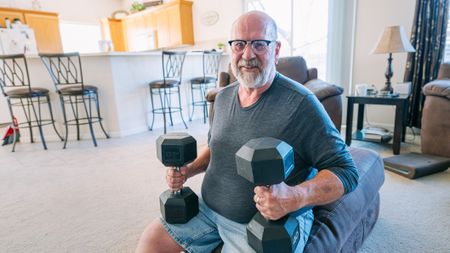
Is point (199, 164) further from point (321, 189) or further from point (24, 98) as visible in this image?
point (24, 98)

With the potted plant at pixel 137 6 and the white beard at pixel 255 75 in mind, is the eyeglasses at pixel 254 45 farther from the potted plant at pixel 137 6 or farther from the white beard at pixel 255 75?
the potted plant at pixel 137 6

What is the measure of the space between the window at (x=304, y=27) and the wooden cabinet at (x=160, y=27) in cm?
164

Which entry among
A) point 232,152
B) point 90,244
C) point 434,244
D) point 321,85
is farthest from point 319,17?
point 90,244

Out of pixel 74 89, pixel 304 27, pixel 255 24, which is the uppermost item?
pixel 304 27

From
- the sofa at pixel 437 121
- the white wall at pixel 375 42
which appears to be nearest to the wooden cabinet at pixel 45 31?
the white wall at pixel 375 42

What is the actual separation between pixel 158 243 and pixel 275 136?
53 cm

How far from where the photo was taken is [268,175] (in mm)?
555

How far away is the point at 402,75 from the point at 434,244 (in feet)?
7.73

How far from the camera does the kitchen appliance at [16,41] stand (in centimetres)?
461

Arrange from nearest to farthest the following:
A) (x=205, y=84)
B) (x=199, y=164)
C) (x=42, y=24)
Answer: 1. (x=199, y=164)
2. (x=205, y=84)
3. (x=42, y=24)

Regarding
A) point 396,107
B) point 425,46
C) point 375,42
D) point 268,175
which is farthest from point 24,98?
point 425,46

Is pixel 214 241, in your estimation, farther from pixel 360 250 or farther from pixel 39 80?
pixel 39 80

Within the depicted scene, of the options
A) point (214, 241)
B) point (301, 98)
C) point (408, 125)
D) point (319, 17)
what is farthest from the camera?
point (319, 17)

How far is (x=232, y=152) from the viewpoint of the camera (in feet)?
2.79
